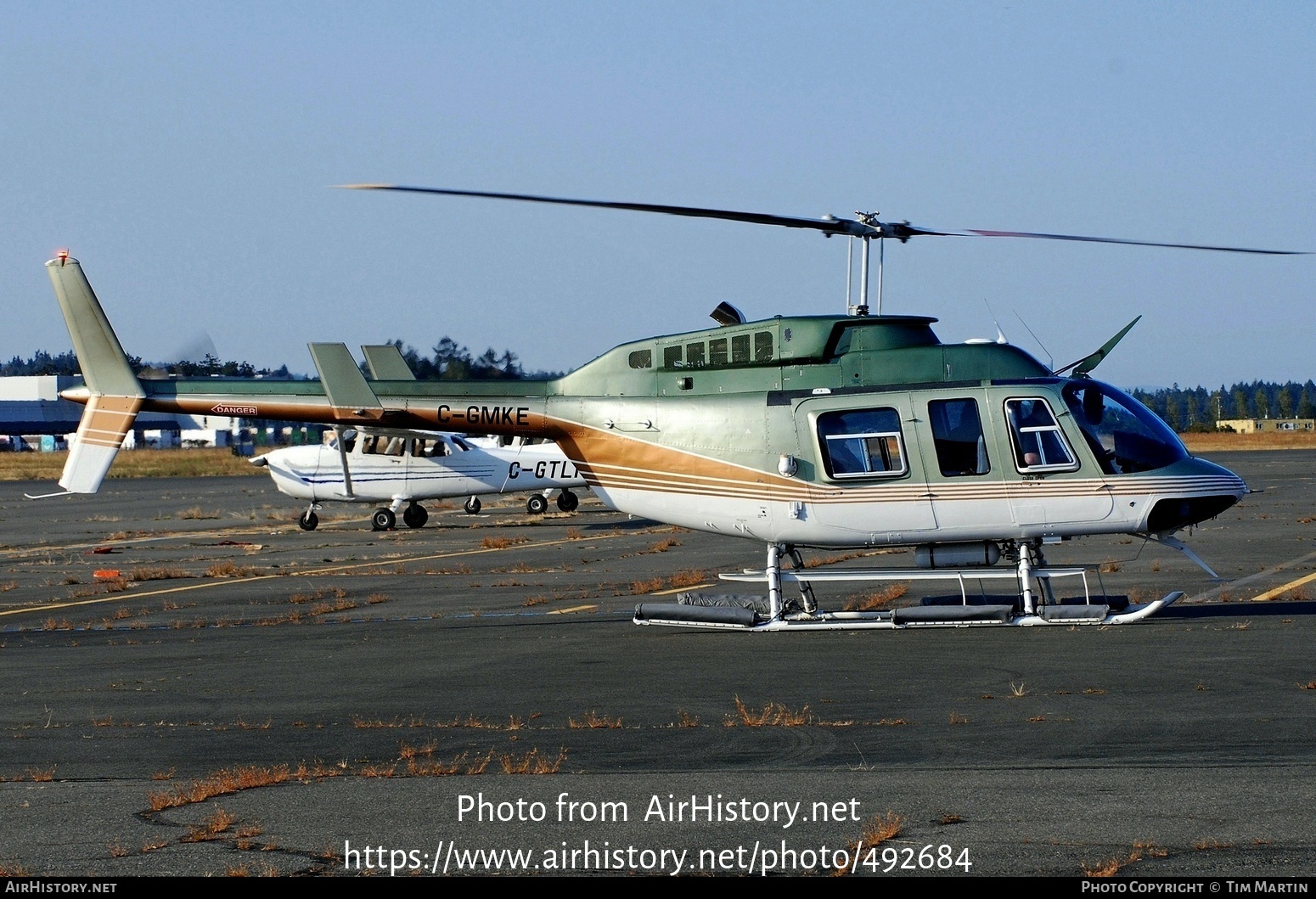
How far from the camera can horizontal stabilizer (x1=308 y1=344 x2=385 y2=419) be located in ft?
59.0

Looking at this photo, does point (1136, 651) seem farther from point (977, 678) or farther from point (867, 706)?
point (867, 706)

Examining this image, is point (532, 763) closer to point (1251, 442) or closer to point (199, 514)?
point (199, 514)

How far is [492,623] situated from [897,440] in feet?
18.2

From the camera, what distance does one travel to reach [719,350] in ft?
55.8

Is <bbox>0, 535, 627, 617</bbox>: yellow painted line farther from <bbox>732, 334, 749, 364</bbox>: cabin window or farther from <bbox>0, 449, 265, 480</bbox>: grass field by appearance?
<bbox>0, 449, 265, 480</bbox>: grass field

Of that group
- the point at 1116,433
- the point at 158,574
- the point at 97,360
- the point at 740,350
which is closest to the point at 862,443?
the point at 740,350

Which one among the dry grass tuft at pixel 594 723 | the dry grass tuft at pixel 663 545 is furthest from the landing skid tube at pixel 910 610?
the dry grass tuft at pixel 663 545

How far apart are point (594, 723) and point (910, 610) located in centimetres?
610

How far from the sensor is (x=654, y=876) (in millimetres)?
6270

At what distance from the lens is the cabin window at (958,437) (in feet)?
52.2

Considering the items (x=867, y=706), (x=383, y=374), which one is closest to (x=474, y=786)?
(x=867, y=706)

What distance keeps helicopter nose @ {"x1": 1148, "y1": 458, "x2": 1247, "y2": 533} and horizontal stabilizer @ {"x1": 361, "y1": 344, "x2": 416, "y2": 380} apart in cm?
1065

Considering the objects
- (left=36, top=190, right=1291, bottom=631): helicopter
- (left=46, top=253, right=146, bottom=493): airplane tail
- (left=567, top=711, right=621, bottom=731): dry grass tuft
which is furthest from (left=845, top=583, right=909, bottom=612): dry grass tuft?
(left=46, top=253, right=146, bottom=493): airplane tail

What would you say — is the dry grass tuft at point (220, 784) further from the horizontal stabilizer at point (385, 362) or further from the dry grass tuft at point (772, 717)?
the horizontal stabilizer at point (385, 362)
